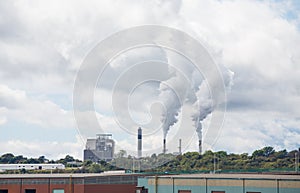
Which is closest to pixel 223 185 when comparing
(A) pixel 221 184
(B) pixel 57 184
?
(A) pixel 221 184

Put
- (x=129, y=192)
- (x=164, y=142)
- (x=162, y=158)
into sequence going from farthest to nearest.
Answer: (x=162, y=158)
(x=164, y=142)
(x=129, y=192)

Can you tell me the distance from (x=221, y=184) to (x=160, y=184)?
8374 mm

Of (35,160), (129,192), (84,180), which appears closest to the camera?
(84,180)

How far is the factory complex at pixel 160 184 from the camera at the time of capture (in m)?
54.4

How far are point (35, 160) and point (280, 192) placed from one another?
146 meters

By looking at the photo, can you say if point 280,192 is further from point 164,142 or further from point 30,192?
point 164,142

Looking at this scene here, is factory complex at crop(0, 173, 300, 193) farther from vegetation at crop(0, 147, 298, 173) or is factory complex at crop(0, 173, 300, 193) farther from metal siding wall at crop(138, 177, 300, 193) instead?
vegetation at crop(0, 147, 298, 173)

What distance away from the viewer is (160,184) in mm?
62719

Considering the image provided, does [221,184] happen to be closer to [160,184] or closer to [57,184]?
[160,184]

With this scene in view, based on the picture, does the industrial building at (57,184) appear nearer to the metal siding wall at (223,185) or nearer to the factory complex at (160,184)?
the factory complex at (160,184)

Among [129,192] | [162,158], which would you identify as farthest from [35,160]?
[129,192]

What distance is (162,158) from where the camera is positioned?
160125mm

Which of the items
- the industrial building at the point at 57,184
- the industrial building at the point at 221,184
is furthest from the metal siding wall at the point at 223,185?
the industrial building at the point at 57,184

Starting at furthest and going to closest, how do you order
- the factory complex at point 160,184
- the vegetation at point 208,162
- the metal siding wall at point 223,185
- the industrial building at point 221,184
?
the vegetation at point 208,162 < the factory complex at point 160,184 < the industrial building at point 221,184 < the metal siding wall at point 223,185
